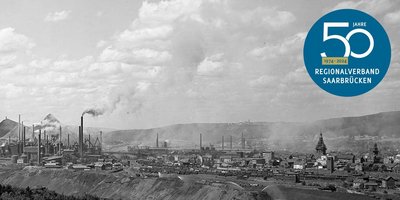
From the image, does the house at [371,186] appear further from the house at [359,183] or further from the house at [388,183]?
the house at [388,183]

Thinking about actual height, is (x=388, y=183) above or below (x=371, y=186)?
above

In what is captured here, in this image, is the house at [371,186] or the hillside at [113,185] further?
the house at [371,186]

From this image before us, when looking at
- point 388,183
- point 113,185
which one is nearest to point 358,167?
point 388,183

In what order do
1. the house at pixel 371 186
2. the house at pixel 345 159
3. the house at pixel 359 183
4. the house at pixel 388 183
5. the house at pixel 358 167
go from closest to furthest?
the house at pixel 371 186 < the house at pixel 359 183 < the house at pixel 388 183 < the house at pixel 358 167 < the house at pixel 345 159

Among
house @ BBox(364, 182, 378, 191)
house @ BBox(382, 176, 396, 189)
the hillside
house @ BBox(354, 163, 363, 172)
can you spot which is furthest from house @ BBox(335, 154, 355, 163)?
the hillside

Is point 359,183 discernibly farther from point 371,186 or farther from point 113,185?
point 113,185

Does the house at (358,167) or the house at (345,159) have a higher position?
the house at (345,159)

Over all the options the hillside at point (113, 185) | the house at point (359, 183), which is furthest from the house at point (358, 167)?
the hillside at point (113, 185)

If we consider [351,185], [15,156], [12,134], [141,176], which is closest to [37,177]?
[141,176]

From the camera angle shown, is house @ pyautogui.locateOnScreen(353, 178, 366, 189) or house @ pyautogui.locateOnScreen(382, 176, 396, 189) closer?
house @ pyautogui.locateOnScreen(353, 178, 366, 189)

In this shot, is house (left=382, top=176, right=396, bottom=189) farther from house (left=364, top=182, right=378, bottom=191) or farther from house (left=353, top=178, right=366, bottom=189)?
house (left=353, top=178, right=366, bottom=189)

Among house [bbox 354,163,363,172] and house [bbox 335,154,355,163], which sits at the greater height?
house [bbox 335,154,355,163]
